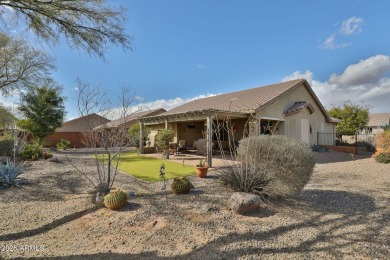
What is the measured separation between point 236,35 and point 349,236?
1277 cm

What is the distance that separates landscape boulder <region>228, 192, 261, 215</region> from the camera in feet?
17.5

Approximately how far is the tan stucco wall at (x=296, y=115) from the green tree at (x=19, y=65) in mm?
17426

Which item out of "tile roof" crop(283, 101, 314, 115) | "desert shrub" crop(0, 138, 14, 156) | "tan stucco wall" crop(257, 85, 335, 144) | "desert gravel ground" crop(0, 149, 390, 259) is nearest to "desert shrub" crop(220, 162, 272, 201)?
"desert gravel ground" crop(0, 149, 390, 259)

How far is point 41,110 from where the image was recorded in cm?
2291

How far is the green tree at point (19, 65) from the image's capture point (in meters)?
17.1

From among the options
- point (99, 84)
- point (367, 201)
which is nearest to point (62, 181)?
point (99, 84)

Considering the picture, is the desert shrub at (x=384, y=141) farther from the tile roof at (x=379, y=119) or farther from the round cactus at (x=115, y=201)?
the tile roof at (x=379, y=119)

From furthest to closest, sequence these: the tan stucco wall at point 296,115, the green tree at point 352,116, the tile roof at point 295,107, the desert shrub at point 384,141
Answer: the green tree at point 352,116, the tile roof at point 295,107, the tan stucco wall at point 296,115, the desert shrub at point 384,141

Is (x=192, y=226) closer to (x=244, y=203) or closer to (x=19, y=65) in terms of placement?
(x=244, y=203)

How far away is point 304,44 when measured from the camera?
14258mm

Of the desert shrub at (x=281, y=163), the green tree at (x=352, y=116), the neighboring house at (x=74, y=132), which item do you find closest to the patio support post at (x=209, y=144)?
the desert shrub at (x=281, y=163)

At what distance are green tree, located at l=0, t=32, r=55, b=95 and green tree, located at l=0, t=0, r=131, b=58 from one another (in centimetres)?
1228

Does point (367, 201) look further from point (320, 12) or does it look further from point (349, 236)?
point (320, 12)

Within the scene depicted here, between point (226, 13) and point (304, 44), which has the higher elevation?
point (226, 13)
